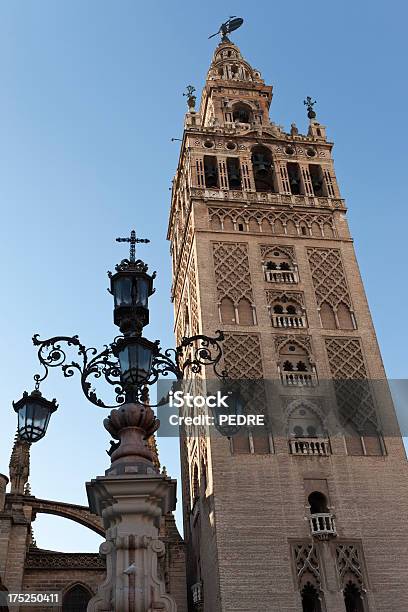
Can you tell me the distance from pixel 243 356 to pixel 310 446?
3.45m

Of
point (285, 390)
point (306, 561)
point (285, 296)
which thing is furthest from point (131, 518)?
point (285, 296)

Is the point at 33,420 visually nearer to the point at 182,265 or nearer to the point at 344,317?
the point at 344,317

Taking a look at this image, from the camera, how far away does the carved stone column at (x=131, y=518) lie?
601 centimetres

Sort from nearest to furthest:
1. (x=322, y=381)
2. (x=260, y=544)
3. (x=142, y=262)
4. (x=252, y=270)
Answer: (x=142, y=262) < (x=260, y=544) < (x=322, y=381) < (x=252, y=270)

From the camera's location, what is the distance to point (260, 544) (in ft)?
58.0

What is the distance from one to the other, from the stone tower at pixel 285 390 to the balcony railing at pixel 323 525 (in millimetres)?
39

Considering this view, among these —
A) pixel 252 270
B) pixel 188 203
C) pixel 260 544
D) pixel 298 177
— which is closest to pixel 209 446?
pixel 260 544

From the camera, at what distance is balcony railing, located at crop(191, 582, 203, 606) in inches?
768

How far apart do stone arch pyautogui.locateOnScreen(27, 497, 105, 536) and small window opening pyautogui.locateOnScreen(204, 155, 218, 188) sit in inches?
512

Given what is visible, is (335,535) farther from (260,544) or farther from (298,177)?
(298,177)

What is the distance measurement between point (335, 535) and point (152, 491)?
42.5 ft

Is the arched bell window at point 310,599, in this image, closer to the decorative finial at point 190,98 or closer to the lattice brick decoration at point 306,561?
the lattice brick decoration at point 306,561

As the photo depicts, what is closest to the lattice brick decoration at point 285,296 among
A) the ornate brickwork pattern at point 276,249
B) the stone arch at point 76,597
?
the ornate brickwork pattern at point 276,249

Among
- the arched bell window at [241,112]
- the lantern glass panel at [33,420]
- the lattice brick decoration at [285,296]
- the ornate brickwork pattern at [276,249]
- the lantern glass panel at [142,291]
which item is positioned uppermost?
the arched bell window at [241,112]
